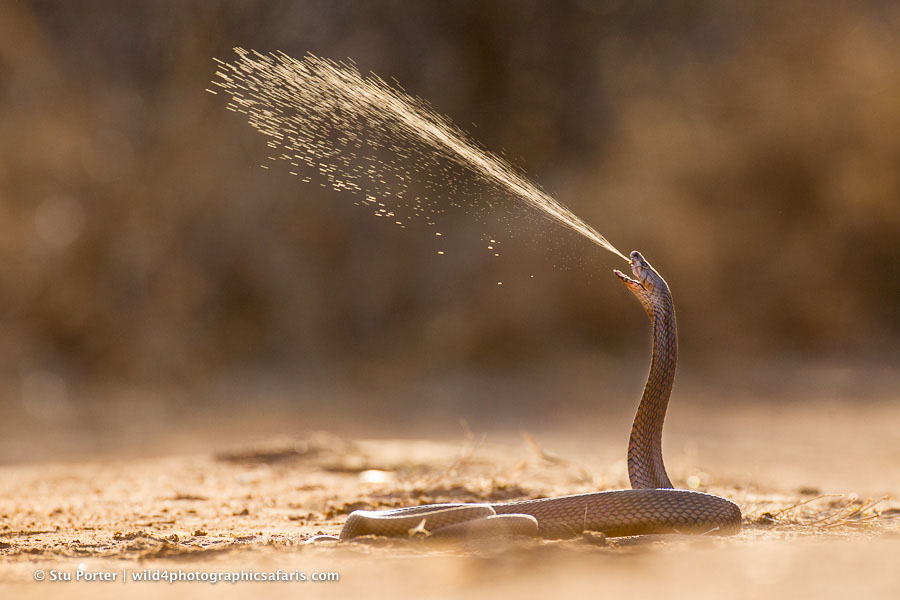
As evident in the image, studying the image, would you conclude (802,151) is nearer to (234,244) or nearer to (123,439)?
(234,244)

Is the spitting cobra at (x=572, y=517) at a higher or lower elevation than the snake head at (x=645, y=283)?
lower

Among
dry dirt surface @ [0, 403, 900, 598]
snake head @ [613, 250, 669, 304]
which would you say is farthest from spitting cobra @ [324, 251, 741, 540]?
snake head @ [613, 250, 669, 304]

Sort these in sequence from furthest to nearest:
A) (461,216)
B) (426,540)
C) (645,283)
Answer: (461,216), (645,283), (426,540)

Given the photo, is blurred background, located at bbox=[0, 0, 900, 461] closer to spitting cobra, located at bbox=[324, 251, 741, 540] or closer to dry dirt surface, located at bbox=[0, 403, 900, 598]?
dry dirt surface, located at bbox=[0, 403, 900, 598]

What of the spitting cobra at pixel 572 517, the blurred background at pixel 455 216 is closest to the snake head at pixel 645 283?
the spitting cobra at pixel 572 517

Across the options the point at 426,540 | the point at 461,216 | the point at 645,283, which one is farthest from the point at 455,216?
the point at 426,540

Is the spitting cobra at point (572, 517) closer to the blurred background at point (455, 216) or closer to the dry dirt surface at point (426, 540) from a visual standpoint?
the dry dirt surface at point (426, 540)

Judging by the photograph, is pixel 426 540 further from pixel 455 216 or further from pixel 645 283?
pixel 455 216
